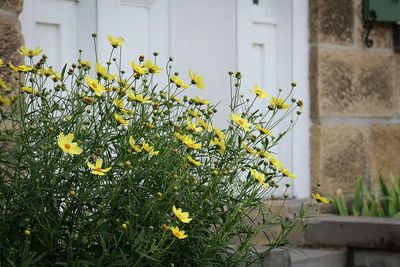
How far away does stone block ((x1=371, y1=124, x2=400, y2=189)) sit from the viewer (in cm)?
627

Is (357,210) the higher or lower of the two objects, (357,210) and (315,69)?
the lower

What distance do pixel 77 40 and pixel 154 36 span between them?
52cm

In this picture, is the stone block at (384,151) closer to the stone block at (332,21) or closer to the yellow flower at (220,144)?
the stone block at (332,21)

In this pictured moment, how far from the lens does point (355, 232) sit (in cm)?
536

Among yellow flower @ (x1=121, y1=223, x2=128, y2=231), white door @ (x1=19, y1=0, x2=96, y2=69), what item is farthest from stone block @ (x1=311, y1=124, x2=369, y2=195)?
yellow flower @ (x1=121, y1=223, x2=128, y2=231)

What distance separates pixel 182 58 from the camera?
215 inches

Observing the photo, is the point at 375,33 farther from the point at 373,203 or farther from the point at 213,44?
→ the point at 213,44

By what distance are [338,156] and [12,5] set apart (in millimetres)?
2380

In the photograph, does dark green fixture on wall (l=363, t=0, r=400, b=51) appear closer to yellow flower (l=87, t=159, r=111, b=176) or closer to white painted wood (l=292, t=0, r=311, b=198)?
white painted wood (l=292, t=0, r=311, b=198)

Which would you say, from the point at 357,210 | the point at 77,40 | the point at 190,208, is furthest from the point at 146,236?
the point at 357,210

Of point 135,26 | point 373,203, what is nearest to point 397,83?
point 373,203

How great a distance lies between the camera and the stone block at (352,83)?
591cm

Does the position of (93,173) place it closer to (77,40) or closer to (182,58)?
(77,40)

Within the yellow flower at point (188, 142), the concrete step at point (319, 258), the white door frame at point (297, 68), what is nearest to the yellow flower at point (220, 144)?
the yellow flower at point (188, 142)
